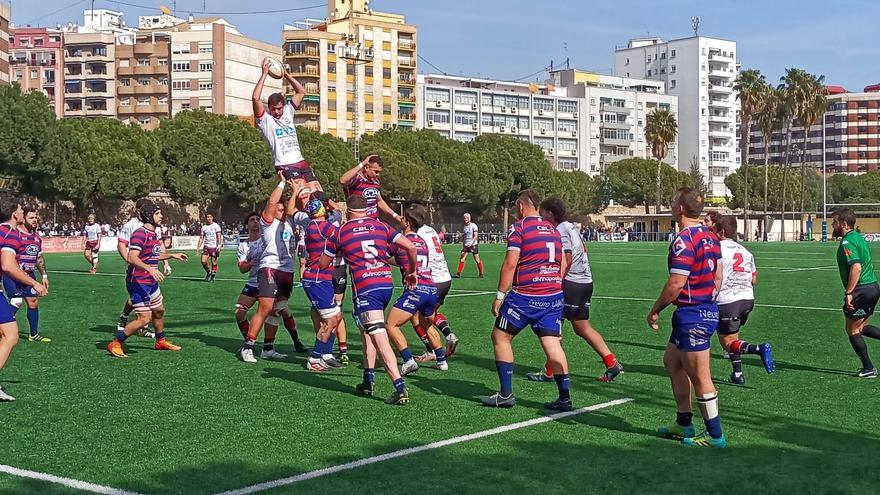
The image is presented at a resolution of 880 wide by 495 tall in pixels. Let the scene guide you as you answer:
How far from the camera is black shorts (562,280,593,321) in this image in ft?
37.3

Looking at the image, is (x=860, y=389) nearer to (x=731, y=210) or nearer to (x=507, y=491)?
(x=507, y=491)

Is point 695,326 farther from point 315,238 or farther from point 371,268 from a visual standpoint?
point 315,238

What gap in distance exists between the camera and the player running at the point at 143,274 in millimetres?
12898

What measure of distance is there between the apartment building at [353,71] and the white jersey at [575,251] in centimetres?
10367

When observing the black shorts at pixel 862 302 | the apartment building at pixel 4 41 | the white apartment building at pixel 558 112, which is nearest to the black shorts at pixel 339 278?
the black shorts at pixel 862 302

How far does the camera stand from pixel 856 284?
11.3m

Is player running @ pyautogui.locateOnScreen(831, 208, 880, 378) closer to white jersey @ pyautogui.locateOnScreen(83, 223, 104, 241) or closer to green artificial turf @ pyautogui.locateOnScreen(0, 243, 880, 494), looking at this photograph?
green artificial turf @ pyautogui.locateOnScreen(0, 243, 880, 494)

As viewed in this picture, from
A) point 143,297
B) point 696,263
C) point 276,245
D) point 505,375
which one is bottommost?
point 505,375

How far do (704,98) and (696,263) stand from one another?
521ft

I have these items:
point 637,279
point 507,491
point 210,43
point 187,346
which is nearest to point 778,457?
point 507,491

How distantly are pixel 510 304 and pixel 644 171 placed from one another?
114100 millimetres

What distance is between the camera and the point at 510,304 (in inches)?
355

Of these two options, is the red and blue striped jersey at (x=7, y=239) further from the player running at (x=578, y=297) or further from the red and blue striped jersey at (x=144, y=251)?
the player running at (x=578, y=297)

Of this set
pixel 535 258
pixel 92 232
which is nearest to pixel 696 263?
pixel 535 258
